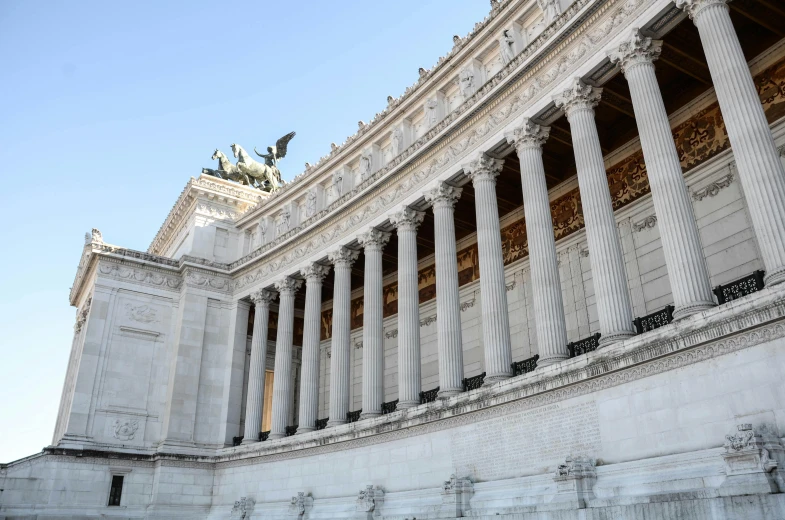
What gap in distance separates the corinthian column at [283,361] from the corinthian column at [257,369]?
38.1 inches

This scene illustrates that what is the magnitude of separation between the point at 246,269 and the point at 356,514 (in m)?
18.8

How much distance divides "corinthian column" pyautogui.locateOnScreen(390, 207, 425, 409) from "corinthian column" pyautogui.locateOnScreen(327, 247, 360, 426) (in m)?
4.33

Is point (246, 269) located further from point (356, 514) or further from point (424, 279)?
point (356, 514)

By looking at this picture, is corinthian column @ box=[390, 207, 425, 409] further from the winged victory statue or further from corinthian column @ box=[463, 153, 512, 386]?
the winged victory statue

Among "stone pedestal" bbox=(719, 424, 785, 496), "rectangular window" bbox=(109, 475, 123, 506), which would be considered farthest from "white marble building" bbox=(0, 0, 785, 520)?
"rectangular window" bbox=(109, 475, 123, 506)

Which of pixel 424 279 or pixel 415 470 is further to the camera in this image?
pixel 424 279

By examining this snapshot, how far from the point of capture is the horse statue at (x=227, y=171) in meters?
43.5

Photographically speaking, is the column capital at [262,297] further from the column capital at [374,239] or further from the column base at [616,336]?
the column base at [616,336]

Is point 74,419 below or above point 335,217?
below

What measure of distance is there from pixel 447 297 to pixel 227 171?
23670 millimetres

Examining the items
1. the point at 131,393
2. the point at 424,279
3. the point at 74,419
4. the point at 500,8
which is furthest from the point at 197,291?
the point at 500,8

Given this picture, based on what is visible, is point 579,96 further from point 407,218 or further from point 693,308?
point 407,218

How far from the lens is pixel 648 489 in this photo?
15.3 m

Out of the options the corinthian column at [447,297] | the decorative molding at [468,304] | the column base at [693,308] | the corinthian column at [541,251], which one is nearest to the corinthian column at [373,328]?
the corinthian column at [447,297]
